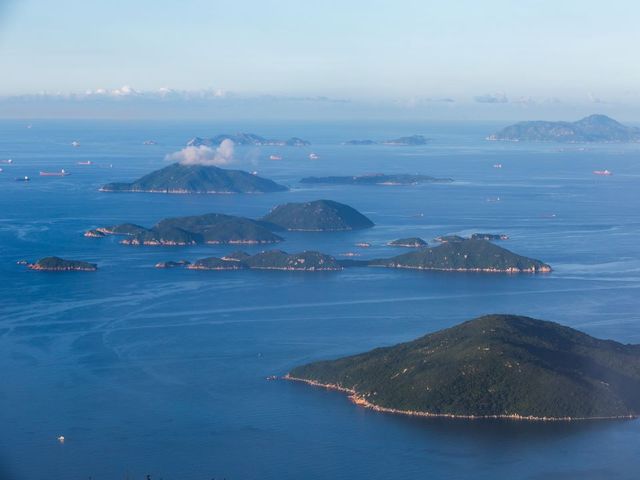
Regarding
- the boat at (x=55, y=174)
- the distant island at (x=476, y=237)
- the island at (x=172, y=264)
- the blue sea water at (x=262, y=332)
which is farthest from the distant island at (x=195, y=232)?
the boat at (x=55, y=174)

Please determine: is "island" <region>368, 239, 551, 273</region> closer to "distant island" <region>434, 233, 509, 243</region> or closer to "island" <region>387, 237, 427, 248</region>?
"island" <region>387, 237, 427, 248</region>

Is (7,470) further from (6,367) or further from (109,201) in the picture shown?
(109,201)

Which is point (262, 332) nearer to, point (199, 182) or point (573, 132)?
point (199, 182)

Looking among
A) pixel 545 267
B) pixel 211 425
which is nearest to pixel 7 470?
pixel 211 425

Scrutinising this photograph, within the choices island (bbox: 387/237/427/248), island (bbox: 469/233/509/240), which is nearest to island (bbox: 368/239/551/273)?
island (bbox: 387/237/427/248)

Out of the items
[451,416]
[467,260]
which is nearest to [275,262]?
[467,260]

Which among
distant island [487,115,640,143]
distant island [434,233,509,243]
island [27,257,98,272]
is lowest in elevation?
island [27,257,98,272]
